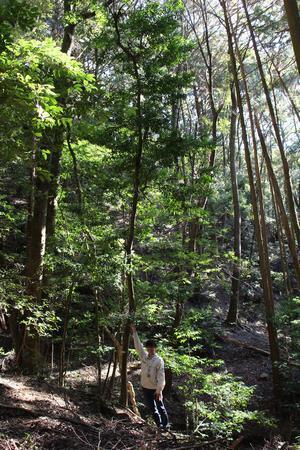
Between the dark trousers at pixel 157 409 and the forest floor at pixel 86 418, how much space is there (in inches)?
8.2

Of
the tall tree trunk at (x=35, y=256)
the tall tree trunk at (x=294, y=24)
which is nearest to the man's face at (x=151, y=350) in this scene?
the tall tree trunk at (x=35, y=256)

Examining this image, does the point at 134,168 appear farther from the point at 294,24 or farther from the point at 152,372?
the point at 294,24

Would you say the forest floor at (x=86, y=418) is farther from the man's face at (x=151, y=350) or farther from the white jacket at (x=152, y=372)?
the man's face at (x=151, y=350)

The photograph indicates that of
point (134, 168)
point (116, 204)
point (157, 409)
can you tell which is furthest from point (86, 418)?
point (116, 204)

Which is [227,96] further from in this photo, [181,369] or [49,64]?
[49,64]

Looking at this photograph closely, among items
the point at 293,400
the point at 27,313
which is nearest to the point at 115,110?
the point at 27,313

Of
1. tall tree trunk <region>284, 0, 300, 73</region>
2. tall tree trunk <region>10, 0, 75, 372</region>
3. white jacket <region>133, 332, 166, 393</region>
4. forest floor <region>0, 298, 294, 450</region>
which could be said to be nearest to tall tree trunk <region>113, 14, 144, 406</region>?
white jacket <region>133, 332, 166, 393</region>

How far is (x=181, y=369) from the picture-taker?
7906 mm

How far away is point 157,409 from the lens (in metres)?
6.81

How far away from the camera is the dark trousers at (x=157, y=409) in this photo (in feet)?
21.7

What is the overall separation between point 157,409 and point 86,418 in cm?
118

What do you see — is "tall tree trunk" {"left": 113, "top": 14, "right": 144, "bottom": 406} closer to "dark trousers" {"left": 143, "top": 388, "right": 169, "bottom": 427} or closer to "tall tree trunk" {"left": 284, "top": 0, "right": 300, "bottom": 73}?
"dark trousers" {"left": 143, "top": 388, "right": 169, "bottom": 427}

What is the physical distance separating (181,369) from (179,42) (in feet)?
20.2

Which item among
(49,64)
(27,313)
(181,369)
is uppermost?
(49,64)
